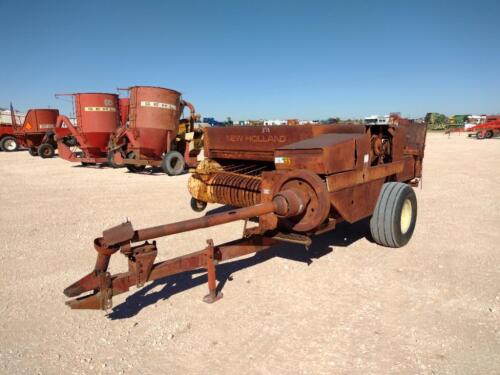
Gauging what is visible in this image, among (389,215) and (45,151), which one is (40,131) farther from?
(389,215)

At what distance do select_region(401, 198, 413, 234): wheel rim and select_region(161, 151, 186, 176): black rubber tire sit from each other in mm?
7774

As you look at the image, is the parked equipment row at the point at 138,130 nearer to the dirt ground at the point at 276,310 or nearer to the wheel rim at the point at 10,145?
the dirt ground at the point at 276,310

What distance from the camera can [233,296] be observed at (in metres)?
3.49

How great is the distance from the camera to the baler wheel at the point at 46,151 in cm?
1730

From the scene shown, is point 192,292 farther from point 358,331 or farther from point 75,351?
point 358,331

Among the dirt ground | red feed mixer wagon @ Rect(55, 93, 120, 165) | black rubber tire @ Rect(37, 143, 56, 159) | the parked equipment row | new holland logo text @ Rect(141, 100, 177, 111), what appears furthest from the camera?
black rubber tire @ Rect(37, 143, 56, 159)

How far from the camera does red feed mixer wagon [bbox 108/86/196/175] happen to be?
11109 mm

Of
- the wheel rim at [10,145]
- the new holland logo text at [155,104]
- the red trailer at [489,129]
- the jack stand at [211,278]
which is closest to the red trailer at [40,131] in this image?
the wheel rim at [10,145]

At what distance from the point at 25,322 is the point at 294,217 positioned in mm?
2497

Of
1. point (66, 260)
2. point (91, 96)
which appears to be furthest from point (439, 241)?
point (91, 96)

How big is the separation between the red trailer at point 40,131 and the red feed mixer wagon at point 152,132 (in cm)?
754

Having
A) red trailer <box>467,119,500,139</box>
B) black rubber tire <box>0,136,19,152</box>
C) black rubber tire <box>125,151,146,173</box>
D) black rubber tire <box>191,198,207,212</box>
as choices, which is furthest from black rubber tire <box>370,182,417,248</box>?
red trailer <box>467,119,500,139</box>

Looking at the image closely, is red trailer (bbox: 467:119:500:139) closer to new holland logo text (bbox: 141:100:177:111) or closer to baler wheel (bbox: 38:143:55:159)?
new holland logo text (bbox: 141:100:177:111)

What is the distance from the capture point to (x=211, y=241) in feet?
10.4
